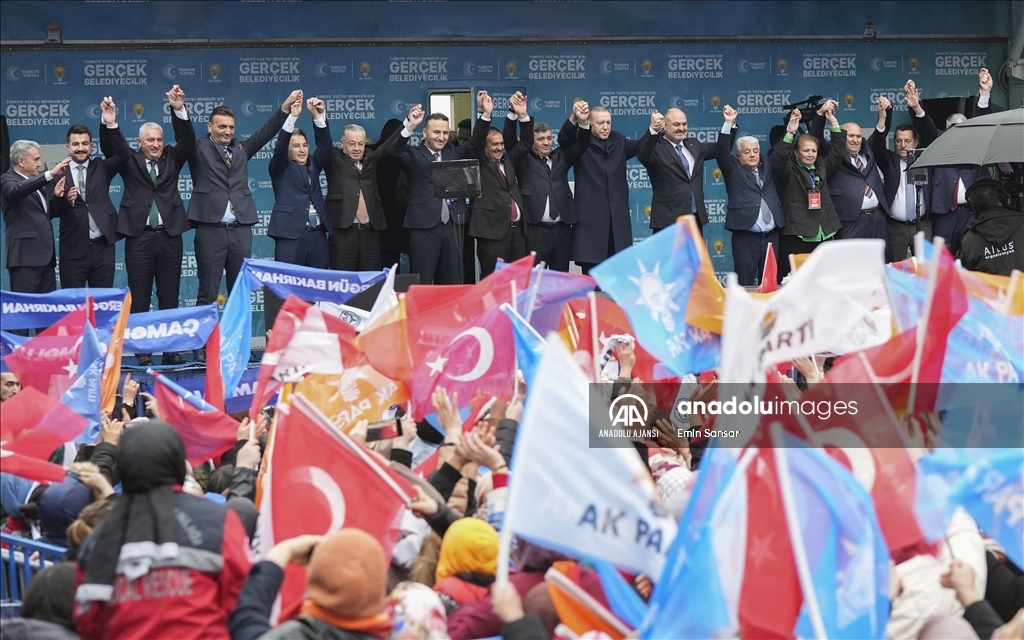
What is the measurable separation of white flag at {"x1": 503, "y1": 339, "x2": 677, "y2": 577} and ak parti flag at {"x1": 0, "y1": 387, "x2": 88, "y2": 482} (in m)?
2.68

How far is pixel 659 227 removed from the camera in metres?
14.0

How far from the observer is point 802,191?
14.4 meters

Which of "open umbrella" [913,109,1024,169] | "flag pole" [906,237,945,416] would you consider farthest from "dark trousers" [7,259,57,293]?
"flag pole" [906,237,945,416]

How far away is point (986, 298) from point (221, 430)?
426 centimetres

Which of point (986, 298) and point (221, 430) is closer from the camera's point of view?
point (986, 298)

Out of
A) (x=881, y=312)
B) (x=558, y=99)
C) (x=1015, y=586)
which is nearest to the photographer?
(x=1015, y=586)

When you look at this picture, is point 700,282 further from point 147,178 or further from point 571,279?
point 147,178

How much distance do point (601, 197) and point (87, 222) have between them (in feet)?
17.0

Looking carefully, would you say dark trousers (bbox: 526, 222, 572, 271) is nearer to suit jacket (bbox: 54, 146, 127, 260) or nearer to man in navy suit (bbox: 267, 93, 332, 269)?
man in navy suit (bbox: 267, 93, 332, 269)

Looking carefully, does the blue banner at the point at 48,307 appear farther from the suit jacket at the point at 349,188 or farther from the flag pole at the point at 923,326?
the flag pole at the point at 923,326

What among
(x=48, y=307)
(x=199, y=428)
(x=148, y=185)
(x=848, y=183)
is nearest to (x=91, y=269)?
(x=148, y=185)

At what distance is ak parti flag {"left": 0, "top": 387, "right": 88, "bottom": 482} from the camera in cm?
637

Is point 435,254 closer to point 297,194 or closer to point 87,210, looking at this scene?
point 297,194

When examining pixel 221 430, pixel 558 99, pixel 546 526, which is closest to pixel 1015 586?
pixel 546 526
